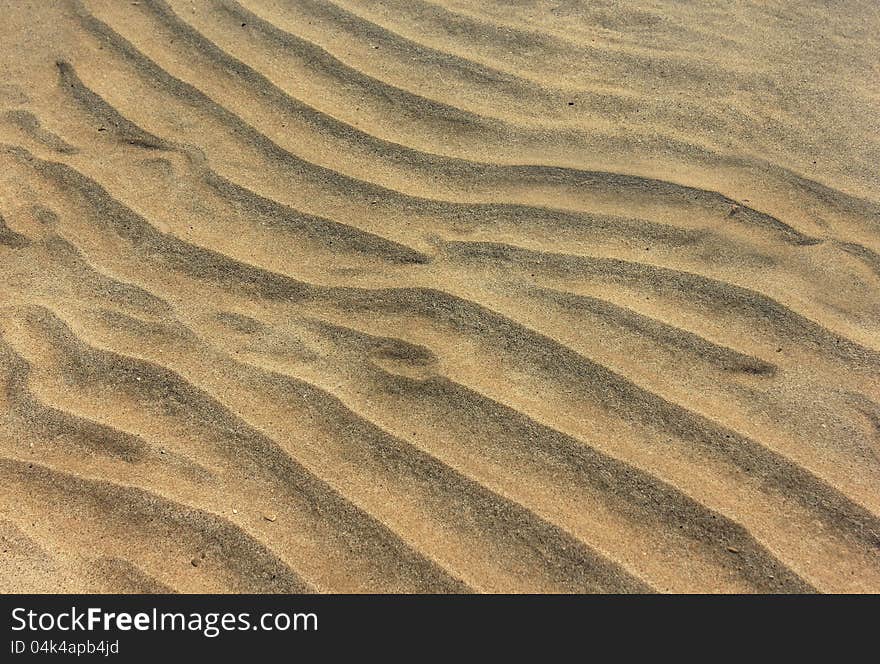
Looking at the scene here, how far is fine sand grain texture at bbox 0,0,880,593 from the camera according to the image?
152 cm

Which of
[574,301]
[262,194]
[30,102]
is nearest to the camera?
[574,301]

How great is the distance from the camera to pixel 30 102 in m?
2.29

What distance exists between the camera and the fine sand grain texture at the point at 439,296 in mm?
1516

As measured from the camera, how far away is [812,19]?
2.49m

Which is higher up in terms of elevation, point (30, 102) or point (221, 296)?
A: point (30, 102)

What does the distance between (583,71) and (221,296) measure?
1332 mm

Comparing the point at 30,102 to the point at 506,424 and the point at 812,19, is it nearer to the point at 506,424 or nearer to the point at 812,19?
the point at 506,424

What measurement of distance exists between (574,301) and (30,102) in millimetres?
1772

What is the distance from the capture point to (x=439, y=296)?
1.85 m

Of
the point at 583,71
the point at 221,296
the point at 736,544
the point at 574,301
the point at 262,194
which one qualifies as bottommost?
the point at 736,544

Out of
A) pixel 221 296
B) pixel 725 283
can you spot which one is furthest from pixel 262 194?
pixel 725 283
